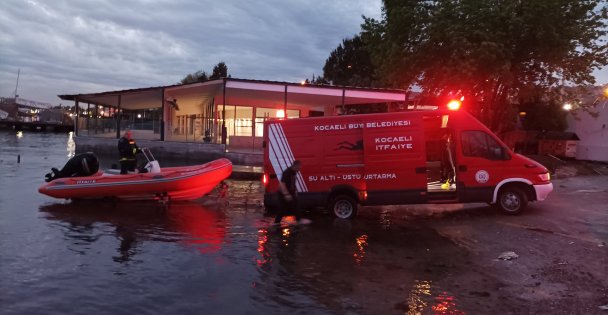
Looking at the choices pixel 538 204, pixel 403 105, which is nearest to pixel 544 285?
pixel 538 204

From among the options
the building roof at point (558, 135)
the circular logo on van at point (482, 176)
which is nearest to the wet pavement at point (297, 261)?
the circular logo on van at point (482, 176)

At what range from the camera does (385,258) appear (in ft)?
25.5

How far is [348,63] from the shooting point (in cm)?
5278

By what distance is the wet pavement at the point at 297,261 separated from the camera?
5.70 m

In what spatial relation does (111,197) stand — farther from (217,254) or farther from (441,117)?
(441,117)

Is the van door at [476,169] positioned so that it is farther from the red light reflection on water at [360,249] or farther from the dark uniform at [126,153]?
the dark uniform at [126,153]

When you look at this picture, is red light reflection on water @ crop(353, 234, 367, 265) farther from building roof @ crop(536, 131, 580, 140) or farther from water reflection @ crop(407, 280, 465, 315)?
building roof @ crop(536, 131, 580, 140)

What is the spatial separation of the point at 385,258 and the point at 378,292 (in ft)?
5.57

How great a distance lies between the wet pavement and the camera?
570 cm

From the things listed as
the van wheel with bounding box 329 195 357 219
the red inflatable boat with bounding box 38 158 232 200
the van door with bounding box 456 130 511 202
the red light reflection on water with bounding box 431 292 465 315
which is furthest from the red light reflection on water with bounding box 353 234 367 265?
the red inflatable boat with bounding box 38 158 232 200

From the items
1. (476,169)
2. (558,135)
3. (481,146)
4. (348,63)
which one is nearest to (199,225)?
(476,169)

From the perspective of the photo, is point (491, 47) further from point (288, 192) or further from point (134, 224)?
point (134, 224)

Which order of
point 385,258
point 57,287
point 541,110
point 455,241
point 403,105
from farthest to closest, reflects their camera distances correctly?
point 541,110, point 403,105, point 455,241, point 385,258, point 57,287

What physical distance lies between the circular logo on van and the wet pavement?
0.89 meters
